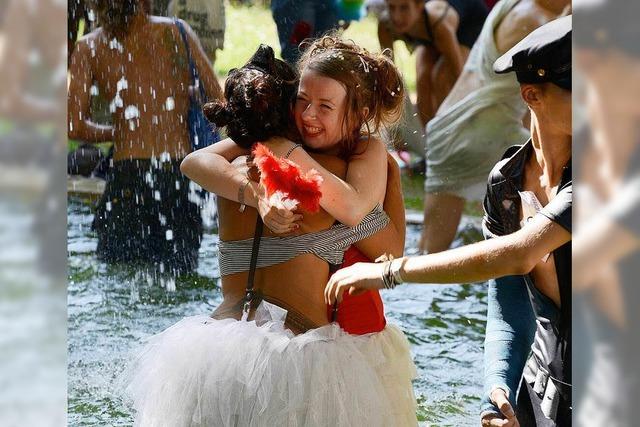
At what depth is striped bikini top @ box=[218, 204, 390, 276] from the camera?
2365 millimetres

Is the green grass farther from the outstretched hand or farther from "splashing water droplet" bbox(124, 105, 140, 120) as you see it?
the outstretched hand

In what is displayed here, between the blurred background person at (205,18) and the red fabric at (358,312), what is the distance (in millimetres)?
3397

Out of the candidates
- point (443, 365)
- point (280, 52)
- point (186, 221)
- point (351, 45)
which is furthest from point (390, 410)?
point (280, 52)

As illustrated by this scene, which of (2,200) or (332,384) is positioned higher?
(2,200)

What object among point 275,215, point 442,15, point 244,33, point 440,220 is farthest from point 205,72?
point 442,15

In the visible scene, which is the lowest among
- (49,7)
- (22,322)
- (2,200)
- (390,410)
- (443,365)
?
(443,365)

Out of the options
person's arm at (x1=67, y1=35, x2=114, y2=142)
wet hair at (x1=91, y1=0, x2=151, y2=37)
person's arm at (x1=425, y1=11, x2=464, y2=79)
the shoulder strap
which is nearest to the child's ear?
the shoulder strap

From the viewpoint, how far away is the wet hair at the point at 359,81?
97.9 inches

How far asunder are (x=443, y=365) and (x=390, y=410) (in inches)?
84.2

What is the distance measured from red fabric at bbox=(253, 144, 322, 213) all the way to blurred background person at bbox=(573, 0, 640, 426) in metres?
1.05

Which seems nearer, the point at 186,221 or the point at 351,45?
the point at 351,45

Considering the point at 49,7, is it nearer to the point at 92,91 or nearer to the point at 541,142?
the point at 541,142

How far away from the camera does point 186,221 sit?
520cm

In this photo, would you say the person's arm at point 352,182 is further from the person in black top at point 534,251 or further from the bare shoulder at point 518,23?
Answer: the bare shoulder at point 518,23
